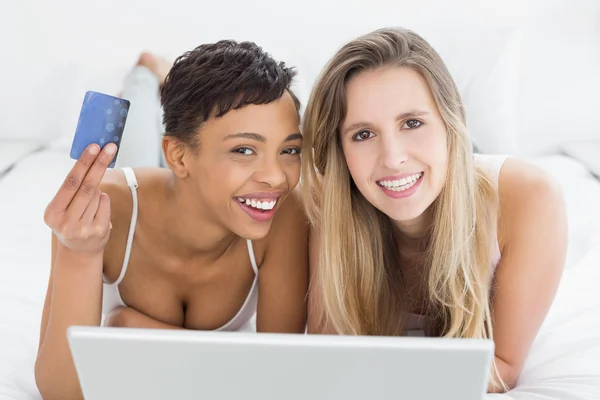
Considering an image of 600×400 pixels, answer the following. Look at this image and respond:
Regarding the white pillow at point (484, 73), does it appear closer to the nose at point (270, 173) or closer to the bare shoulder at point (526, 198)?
the bare shoulder at point (526, 198)

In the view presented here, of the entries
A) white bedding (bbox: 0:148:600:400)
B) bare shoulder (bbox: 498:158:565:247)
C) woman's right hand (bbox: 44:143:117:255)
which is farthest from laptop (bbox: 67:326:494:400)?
bare shoulder (bbox: 498:158:565:247)

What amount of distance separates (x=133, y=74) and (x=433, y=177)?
1.40 meters

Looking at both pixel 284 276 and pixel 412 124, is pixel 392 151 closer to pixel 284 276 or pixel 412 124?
pixel 412 124

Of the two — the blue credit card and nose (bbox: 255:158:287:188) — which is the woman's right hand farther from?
nose (bbox: 255:158:287:188)

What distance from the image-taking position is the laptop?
2.33 ft

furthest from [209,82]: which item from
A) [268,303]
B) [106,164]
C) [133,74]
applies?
[133,74]

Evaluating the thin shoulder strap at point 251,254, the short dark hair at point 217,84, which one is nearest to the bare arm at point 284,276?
the thin shoulder strap at point 251,254

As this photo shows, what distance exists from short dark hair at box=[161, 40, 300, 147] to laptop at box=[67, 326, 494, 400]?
2.22 ft

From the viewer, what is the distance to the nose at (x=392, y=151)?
1282 millimetres

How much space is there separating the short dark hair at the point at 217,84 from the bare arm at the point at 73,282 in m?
0.20

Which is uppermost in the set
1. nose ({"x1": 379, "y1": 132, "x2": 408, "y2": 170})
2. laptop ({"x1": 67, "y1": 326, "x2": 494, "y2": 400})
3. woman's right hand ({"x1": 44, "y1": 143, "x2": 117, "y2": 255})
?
nose ({"x1": 379, "y1": 132, "x2": 408, "y2": 170})

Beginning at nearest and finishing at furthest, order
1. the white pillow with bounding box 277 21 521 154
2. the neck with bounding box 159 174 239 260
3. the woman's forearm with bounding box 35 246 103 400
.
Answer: the woman's forearm with bounding box 35 246 103 400 → the neck with bounding box 159 174 239 260 → the white pillow with bounding box 277 21 521 154

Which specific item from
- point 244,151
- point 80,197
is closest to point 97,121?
point 80,197

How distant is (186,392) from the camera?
2.52 feet
